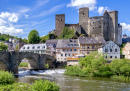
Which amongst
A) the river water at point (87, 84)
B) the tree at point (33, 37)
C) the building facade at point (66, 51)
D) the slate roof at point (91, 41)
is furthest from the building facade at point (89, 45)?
the tree at point (33, 37)

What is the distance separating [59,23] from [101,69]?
174ft

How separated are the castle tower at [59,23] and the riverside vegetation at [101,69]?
47422 millimetres

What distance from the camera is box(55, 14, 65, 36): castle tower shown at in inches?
3521

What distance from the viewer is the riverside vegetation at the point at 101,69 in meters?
37.8

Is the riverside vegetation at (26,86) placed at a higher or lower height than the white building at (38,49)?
lower

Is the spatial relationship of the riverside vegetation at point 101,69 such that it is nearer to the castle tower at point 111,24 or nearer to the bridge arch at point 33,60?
the bridge arch at point 33,60

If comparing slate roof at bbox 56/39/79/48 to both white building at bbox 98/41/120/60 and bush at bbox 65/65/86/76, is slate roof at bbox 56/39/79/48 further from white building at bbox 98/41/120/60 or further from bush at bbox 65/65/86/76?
bush at bbox 65/65/86/76

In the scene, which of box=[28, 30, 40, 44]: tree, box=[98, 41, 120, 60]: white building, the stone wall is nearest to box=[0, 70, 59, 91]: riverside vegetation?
box=[98, 41, 120, 60]: white building

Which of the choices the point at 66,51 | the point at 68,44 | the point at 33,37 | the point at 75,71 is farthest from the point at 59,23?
the point at 75,71

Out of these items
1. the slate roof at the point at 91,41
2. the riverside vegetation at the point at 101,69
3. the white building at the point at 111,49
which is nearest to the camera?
the riverside vegetation at the point at 101,69

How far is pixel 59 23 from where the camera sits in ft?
295

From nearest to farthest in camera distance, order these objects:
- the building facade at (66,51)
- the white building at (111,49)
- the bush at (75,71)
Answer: the bush at (75,71), the white building at (111,49), the building facade at (66,51)

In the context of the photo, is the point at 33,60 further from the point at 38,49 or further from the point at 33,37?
the point at 33,37

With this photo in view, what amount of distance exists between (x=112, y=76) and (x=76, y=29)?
48.8 m
